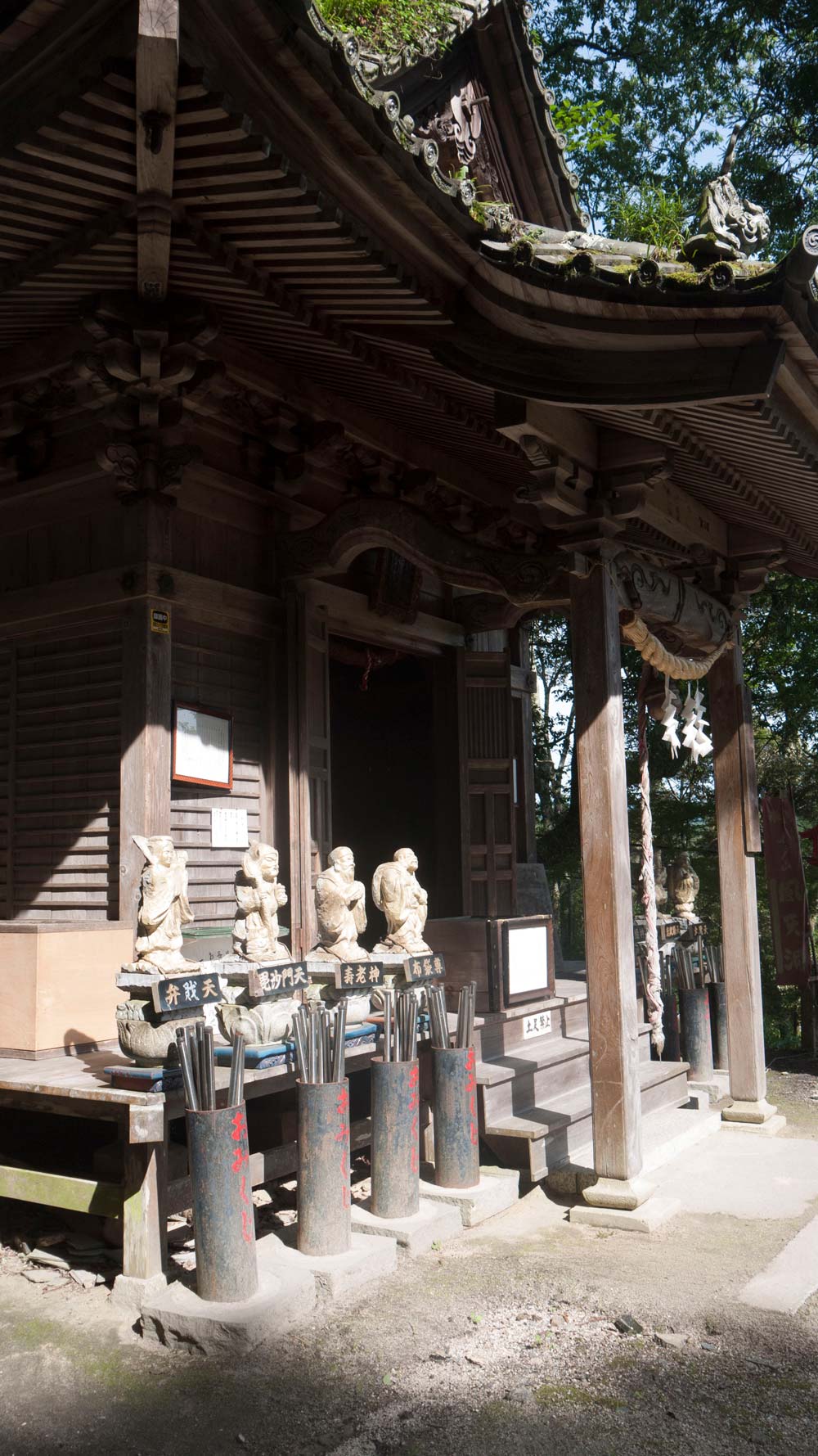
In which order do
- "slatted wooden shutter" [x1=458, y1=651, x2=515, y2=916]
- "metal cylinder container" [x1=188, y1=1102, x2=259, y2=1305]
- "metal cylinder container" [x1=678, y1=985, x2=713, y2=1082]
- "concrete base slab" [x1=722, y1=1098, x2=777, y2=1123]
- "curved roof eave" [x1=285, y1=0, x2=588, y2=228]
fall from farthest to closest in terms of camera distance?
"slatted wooden shutter" [x1=458, y1=651, x2=515, y2=916] → "metal cylinder container" [x1=678, y1=985, x2=713, y2=1082] → "concrete base slab" [x1=722, y1=1098, x2=777, y2=1123] → "metal cylinder container" [x1=188, y1=1102, x2=259, y2=1305] → "curved roof eave" [x1=285, y1=0, x2=588, y2=228]

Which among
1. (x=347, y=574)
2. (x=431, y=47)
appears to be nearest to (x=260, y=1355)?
(x=347, y=574)

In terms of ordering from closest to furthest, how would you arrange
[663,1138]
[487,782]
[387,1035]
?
[387,1035] < [663,1138] < [487,782]

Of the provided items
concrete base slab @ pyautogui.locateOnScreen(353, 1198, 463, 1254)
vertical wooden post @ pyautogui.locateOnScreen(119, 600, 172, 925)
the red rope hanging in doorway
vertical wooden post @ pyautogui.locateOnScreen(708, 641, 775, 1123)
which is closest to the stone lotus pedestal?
concrete base slab @ pyautogui.locateOnScreen(353, 1198, 463, 1254)

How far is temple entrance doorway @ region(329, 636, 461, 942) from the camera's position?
863 cm

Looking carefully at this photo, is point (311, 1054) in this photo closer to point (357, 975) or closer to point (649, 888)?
point (357, 975)

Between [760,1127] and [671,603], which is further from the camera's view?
[760,1127]

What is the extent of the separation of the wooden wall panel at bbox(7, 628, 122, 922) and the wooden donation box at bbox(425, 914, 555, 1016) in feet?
7.02

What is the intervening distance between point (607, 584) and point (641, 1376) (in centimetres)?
361

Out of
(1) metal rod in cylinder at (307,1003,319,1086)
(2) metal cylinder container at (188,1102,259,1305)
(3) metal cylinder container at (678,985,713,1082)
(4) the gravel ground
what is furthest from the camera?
(3) metal cylinder container at (678,985,713,1082)

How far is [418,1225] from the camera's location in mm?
4871

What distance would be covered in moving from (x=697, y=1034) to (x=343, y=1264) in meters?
4.23

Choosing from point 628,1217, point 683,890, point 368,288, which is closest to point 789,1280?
point 628,1217

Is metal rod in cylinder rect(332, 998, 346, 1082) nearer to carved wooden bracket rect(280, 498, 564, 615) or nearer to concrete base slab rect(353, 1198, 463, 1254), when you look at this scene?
concrete base slab rect(353, 1198, 463, 1254)

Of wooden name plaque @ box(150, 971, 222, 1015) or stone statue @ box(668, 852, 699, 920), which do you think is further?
stone statue @ box(668, 852, 699, 920)
